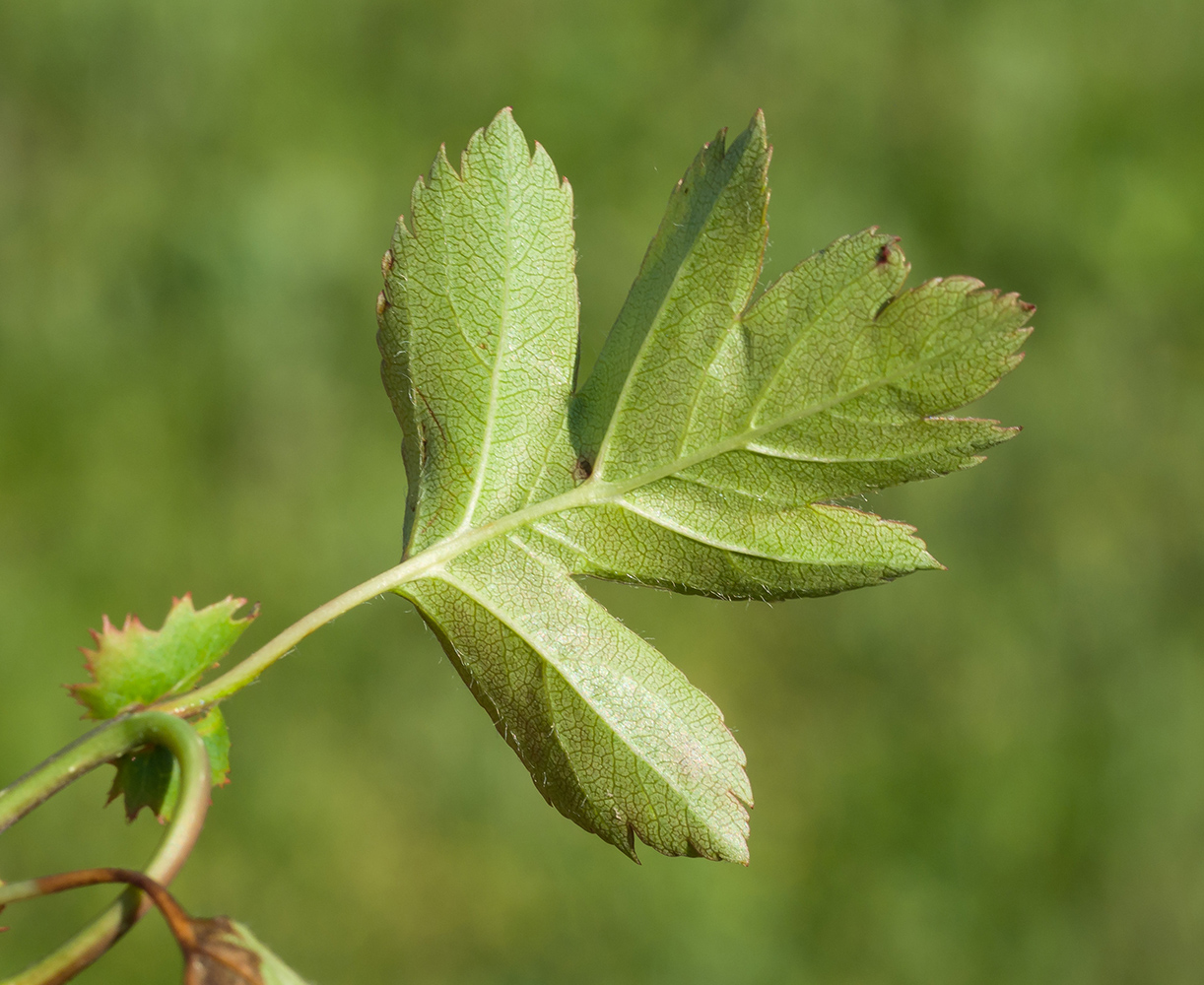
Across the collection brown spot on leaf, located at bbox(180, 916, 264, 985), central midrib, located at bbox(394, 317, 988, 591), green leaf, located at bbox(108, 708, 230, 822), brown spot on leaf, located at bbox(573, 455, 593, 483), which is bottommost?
brown spot on leaf, located at bbox(180, 916, 264, 985)

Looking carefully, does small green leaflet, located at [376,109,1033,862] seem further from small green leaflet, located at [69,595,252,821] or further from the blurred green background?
the blurred green background

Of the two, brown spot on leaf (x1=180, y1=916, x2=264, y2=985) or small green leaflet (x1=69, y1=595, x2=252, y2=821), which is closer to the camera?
brown spot on leaf (x1=180, y1=916, x2=264, y2=985)

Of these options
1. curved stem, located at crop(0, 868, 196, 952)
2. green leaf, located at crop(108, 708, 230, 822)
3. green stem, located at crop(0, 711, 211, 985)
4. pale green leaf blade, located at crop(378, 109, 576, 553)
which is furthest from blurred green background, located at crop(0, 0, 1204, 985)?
curved stem, located at crop(0, 868, 196, 952)

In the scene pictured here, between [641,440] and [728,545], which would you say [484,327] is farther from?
[728,545]

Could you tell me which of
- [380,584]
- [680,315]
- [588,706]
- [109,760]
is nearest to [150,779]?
[109,760]

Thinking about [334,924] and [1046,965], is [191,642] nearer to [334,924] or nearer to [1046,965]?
[334,924]

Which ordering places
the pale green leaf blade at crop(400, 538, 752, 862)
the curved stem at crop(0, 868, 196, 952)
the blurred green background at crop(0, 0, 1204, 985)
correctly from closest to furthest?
1. the curved stem at crop(0, 868, 196, 952)
2. the pale green leaf blade at crop(400, 538, 752, 862)
3. the blurred green background at crop(0, 0, 1204, 985)

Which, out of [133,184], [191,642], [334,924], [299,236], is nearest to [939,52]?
[299,236]

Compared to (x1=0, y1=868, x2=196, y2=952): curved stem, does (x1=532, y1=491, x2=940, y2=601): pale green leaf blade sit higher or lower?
higher
